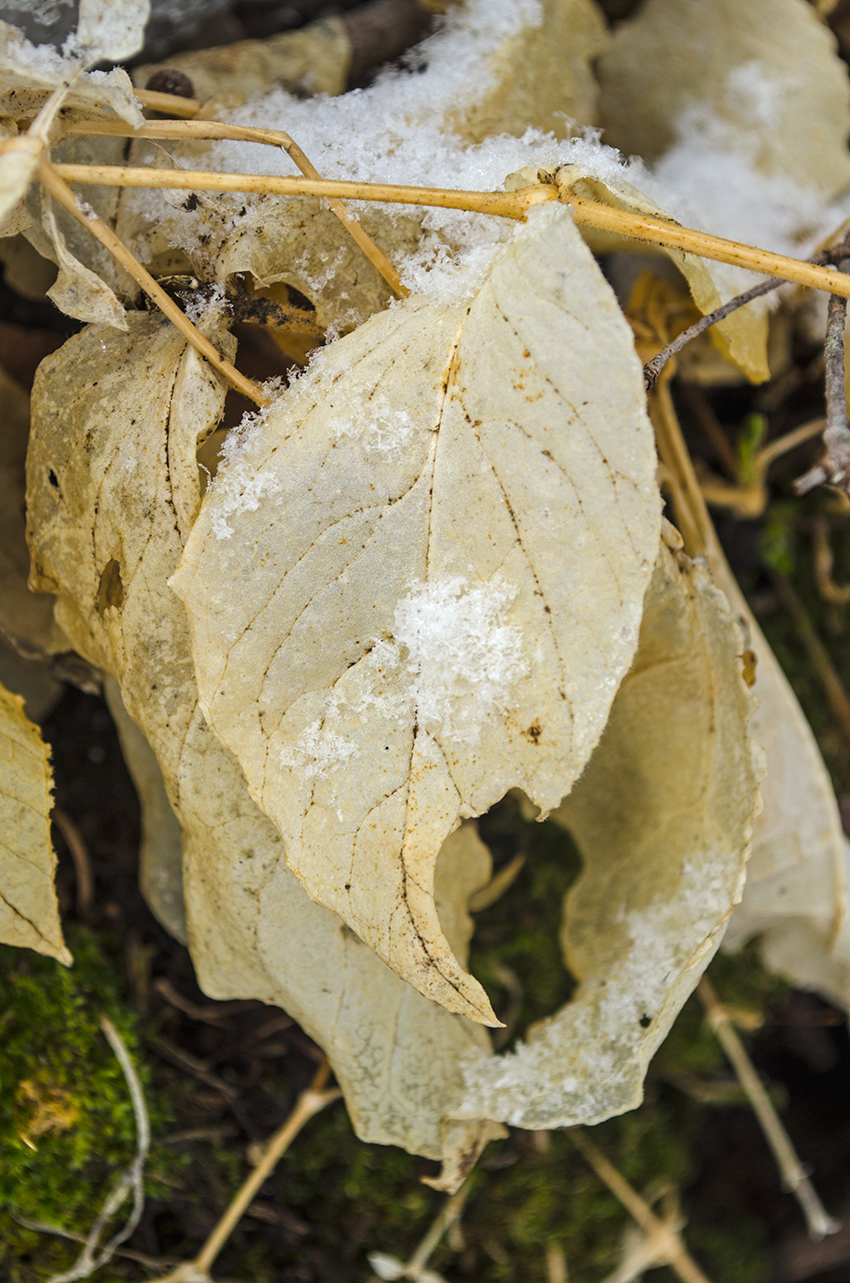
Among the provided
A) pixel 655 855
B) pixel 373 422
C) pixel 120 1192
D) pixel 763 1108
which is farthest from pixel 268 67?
pixel 763 1108

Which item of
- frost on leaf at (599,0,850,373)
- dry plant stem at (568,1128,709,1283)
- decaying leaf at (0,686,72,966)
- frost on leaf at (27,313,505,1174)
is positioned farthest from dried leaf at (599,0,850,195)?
dry plant stem at (568,1128,709,1283)

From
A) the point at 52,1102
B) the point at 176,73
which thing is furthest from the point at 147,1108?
the point at 176,73

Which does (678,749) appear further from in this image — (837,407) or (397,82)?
(397,82)

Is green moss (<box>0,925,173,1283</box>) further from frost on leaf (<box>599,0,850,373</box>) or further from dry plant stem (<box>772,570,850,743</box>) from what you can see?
frost on leaf (<box>599,0,850,373</box>)

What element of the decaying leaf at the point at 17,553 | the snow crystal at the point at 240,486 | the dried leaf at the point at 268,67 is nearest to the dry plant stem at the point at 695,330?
the snow crystal at the point at 240,486

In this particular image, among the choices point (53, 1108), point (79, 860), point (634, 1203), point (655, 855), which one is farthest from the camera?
point (634, 1203)

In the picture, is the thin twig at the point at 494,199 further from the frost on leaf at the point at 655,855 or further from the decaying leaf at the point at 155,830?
the decaying leaf at the point at 155,830

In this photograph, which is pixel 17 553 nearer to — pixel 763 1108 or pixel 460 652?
pixel 460 652
